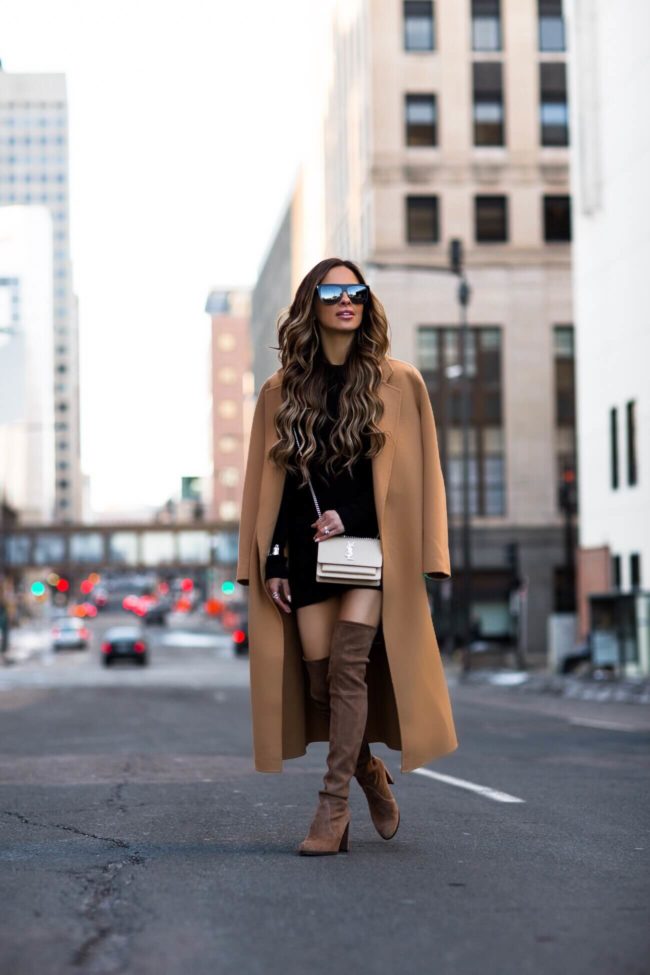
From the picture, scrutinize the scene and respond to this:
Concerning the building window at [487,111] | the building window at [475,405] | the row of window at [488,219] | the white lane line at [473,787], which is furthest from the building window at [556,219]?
the white lane line at [473,787]

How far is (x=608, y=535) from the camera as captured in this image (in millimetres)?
41031

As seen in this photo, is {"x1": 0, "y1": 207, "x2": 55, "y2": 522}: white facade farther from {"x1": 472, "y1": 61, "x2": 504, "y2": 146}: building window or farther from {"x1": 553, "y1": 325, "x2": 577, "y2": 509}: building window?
{"x1": 553, "y1": 325, "x2": 577, "y2": 509}: building window

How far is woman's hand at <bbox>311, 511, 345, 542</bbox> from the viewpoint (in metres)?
5.86

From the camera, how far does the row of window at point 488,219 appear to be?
62.1 meters

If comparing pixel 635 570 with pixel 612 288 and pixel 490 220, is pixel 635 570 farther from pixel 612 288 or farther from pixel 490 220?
pixel 490 220

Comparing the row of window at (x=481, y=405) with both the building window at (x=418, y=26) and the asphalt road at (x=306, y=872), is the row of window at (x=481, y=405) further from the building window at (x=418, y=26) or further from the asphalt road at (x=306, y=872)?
the asphalt road at (x=306, y=872)

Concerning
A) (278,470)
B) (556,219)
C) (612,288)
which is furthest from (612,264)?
(278,470)

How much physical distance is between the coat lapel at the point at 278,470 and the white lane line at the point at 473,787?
9.38 feet

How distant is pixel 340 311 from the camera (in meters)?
6.09

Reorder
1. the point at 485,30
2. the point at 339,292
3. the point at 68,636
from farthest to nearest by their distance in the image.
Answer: the point at 68,636 → the point at 485,30 → the point at 339,292

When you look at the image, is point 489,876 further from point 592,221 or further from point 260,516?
point 592,221

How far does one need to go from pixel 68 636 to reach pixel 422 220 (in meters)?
26.0

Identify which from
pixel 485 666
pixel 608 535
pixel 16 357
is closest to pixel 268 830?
pixel 16 357

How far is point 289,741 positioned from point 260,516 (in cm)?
82
